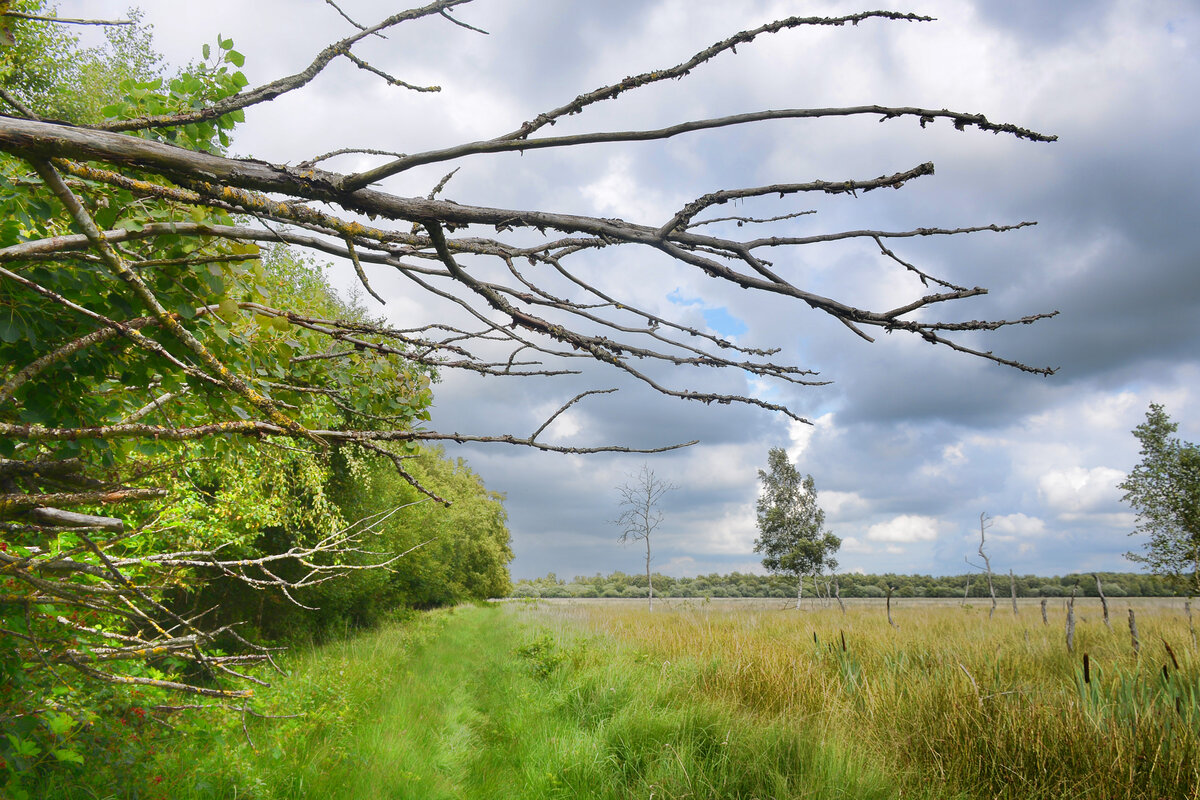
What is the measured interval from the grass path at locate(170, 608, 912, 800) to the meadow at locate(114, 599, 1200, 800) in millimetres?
26

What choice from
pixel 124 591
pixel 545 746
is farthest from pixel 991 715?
pixel 124 591

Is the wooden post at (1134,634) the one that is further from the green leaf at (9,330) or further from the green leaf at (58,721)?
the green leaf at (9,330)

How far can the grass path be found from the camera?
15.6ft

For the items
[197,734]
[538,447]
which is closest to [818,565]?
[197,734]

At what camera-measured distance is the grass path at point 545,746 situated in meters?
4.76

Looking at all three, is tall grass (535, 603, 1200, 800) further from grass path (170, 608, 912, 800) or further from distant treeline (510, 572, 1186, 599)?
distant treeline (510, 572, 1186, 599)

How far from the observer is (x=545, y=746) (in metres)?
6.22

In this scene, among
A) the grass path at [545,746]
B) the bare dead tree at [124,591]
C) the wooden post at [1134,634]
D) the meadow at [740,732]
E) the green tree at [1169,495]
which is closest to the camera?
the bare dead tree at [124,591]

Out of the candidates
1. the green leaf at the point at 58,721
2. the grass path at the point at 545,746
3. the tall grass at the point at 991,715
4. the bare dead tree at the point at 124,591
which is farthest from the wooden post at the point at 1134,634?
the green leaf at the point at 58,721

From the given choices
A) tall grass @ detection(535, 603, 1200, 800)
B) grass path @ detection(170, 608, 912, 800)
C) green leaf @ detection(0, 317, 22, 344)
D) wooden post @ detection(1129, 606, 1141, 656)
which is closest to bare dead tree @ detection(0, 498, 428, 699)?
green leaf @ detection(0, 317, 22, 344)

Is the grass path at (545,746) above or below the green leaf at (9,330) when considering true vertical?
below

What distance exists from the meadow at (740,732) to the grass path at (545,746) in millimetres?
26

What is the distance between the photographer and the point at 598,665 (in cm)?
1016

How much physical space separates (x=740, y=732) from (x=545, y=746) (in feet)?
6.84
